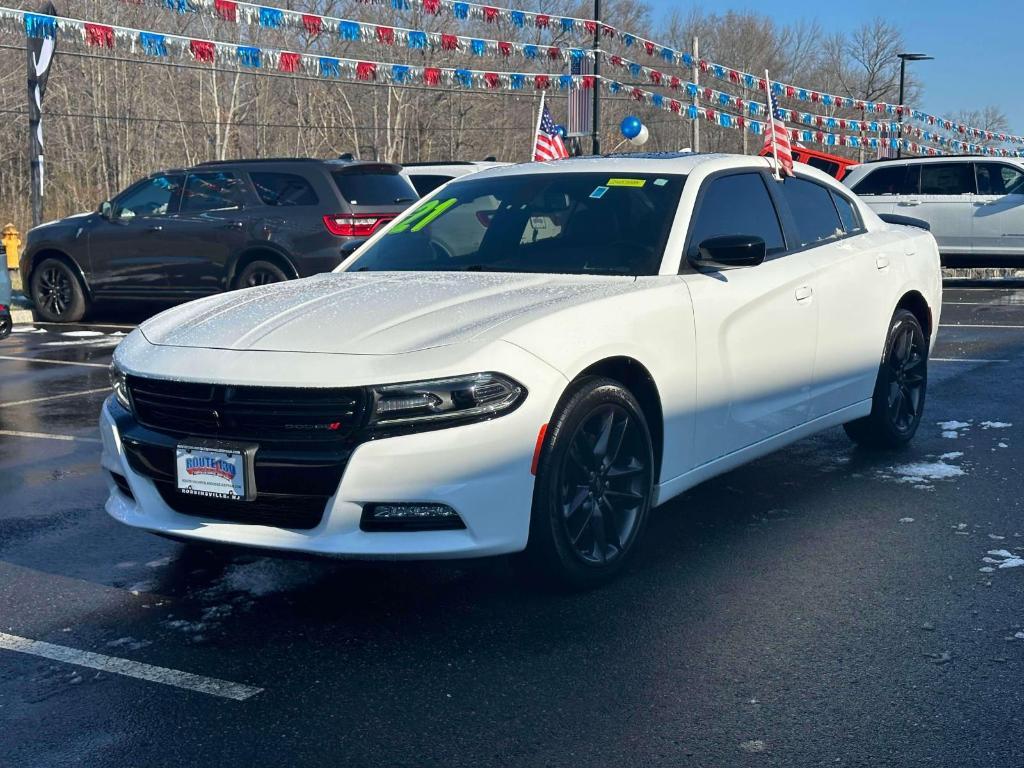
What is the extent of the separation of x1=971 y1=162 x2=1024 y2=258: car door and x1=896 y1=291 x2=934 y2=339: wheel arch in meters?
13.0

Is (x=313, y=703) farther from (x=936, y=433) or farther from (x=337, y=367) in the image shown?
(x=936, y=433)

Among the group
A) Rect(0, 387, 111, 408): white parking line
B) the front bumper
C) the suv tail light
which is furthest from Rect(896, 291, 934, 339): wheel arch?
the suv tail light

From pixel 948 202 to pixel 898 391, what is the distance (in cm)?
1359

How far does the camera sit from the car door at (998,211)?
740 inches

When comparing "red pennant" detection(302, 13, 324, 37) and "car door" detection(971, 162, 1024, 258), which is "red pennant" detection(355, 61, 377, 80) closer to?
"red pennant" detection(302, 13, 324, 37)

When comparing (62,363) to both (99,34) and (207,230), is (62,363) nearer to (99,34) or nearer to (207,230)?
(207,230)

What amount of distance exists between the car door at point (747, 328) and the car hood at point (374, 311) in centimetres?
46

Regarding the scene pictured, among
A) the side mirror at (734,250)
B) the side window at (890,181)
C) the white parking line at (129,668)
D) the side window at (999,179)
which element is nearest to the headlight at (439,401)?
the white parking line at (129,668)

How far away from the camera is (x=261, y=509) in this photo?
13.0ft

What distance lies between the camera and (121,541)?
5.13 meters

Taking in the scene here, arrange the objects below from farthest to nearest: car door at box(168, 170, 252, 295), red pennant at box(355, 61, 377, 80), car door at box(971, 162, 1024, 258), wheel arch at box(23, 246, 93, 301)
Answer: red pennant at box(355, 61, 377, 80) → car door at box(971, 162, 1024, 258) → wheel arch at box(23, 246, 93, 301) → car door at box(168, 170, 252, 295)

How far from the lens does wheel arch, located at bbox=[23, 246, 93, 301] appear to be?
46.3 ft

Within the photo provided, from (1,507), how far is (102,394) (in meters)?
3.55

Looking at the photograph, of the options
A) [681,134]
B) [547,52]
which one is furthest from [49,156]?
[681,134]
